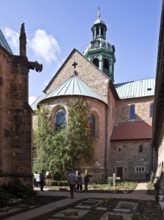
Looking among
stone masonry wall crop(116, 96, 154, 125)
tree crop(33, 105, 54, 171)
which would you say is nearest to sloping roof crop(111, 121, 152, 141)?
stone masonry wall crop(116, 96, 154, 125)

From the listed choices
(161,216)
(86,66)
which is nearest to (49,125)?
(86,66)

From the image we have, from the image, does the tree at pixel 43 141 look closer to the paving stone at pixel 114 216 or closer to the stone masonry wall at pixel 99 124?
the stone masonry wall at pixel 99 124

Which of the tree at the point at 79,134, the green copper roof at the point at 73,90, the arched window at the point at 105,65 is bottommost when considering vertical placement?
the tree at the point at 79,134

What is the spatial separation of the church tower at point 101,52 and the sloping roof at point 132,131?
28.7ft

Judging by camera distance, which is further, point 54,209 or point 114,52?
point 114,52

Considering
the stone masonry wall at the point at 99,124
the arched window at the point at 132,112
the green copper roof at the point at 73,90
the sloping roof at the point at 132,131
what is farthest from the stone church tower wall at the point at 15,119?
the arched window at the point at 132,112

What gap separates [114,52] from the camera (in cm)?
4638

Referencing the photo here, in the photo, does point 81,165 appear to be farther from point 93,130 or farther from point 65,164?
point 93,130

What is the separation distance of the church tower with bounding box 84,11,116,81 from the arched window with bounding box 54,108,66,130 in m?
14.8

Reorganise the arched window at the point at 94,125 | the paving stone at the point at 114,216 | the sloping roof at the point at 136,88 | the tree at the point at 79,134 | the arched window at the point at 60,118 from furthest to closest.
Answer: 1. the sloping roof at the point at 136,88
2. the arched window at the point at 94,125
3. the arched window at the point at 60,118
4. the tree at the point at 79,134
5. the paving stone at the point at 114,216

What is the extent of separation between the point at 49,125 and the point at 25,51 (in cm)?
1521

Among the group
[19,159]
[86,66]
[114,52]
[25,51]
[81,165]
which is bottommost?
[81,165]

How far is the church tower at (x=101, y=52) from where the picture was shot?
43.4 meters

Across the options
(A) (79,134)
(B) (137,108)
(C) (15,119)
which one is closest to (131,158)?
(B) (137,108)
